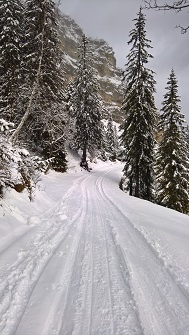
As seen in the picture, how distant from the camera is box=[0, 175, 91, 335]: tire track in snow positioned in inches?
107

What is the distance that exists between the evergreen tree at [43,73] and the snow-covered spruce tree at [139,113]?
5.78 metres

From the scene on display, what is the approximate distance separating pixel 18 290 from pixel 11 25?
64.2ft

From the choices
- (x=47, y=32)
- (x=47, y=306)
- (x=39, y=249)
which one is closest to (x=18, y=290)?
(x=47, y=306)

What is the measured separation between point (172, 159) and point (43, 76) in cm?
1241

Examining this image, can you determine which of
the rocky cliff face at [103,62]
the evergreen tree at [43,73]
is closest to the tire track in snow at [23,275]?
the evergreen tree at [43,73]

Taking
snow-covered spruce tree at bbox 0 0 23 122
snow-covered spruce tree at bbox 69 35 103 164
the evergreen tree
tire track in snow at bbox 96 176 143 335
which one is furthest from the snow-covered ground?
snow-covered spruce tree at bbox 69 35 103 164

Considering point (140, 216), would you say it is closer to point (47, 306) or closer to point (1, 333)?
point (47, 306)

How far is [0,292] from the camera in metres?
3.17

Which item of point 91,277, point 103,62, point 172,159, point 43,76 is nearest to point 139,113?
point 172,159

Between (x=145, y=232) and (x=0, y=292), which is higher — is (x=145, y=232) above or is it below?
above

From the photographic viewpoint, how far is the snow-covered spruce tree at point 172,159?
17781 millimetres

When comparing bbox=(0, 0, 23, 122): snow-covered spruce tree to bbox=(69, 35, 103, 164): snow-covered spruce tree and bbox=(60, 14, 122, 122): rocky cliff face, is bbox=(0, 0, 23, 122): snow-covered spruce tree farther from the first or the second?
bbox=(60, 14, 122, 122): rocky cliff face

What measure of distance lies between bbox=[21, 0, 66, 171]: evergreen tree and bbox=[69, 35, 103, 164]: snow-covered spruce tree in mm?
5460

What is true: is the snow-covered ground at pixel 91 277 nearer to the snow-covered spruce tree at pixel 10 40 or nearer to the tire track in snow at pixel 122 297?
the tire track in snow at pixel 122 297
